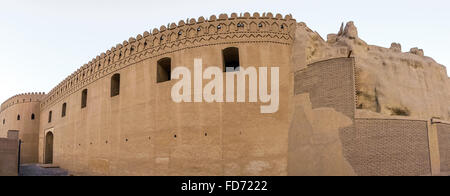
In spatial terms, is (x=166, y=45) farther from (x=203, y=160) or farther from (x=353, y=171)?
(x=353, y=171)

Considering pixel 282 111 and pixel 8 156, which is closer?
pixel 282 111

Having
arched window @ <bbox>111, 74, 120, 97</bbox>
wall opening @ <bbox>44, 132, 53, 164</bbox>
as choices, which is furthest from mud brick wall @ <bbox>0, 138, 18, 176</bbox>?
wall opening @ <bbox>44, 132, 53, 164</bbox>

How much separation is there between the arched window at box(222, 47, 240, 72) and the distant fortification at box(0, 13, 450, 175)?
72mm

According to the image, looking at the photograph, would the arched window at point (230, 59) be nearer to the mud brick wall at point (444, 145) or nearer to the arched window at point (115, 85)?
the arched window at point (115, 85)

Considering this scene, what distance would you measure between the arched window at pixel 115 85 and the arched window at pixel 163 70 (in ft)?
8.77

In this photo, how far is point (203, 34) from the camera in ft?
37.7

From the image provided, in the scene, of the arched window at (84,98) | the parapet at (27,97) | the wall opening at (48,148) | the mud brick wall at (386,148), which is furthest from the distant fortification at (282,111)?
the parapet at (27,97)

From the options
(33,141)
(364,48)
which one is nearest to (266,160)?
(364,48)

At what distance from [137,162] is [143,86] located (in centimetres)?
285

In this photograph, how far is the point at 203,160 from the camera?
414 inches

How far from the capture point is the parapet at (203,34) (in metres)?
11.1

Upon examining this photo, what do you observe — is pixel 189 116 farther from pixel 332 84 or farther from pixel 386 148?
pixel 386 148

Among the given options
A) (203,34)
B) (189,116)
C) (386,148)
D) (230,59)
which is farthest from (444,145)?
(203,34)

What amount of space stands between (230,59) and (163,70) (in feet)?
8.93
